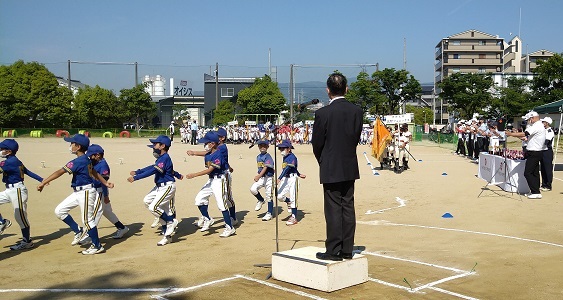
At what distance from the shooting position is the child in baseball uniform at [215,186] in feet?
29.1

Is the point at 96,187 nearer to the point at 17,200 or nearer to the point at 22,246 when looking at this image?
the point at 17,200

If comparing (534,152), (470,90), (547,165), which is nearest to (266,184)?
(534,152)

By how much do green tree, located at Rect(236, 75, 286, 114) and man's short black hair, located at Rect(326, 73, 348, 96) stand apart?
54960 millimetres

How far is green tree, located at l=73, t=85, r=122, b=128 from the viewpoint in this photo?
55688 mm

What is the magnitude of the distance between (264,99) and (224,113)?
27.6ft

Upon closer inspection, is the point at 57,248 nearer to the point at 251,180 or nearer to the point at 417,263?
the point at 417,263

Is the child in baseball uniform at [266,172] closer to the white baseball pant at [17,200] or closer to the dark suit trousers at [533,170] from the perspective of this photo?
the white baseball pant at [17,200]

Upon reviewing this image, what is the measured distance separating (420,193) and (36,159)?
17.4 metres

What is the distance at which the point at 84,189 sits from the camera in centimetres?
786

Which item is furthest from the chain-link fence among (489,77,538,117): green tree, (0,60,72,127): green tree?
(0,60,72,127): green tree

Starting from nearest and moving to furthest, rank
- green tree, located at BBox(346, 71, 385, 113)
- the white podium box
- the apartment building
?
the white podium box → green tree, located at BBox(346, 71, 385, 113) → the apartment building

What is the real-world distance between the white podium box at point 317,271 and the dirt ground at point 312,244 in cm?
10

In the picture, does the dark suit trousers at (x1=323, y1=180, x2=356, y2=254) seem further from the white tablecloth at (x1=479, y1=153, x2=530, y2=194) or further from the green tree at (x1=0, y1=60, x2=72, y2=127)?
the green tree at (x1=0, y1=60, x2=72, y2=127)

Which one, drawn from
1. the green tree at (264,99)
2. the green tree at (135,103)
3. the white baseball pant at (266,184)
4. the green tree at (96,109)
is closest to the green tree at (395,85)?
the green tree at (264,99)
